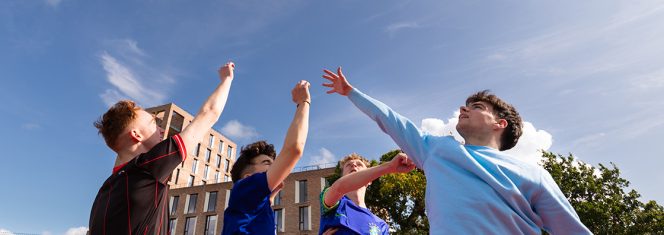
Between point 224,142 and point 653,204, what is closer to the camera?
point 653,204

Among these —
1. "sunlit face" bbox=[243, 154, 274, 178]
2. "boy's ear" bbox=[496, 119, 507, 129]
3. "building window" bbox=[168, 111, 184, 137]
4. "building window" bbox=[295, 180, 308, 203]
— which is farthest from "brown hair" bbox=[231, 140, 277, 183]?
"building window" bbox=[168, 111, 184, 137]

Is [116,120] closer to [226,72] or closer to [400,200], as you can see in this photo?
[226,72]

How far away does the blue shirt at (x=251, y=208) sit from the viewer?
2.76 meters

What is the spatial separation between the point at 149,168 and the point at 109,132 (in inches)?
23.1

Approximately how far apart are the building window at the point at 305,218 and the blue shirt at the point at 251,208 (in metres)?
35.8

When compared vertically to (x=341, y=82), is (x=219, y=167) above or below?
above

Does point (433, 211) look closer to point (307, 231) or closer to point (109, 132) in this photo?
point (109, 132)

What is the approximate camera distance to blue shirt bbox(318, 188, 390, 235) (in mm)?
3871

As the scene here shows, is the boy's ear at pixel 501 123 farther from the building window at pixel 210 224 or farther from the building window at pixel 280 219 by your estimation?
the building window at pixel 210 224

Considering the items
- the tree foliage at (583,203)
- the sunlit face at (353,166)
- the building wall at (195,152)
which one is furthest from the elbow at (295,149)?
the building wall at (195,152)


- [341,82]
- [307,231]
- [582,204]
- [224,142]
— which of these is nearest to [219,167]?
[224,142]

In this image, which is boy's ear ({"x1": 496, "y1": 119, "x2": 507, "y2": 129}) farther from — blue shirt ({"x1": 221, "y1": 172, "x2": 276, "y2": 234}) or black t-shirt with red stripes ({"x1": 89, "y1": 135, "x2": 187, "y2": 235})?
black t-shirt with red stripes ({"x1": 89, "y1": 135, "x2": 187, "y2": 235})

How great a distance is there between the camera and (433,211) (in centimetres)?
244

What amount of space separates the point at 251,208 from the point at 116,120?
1.07 m
